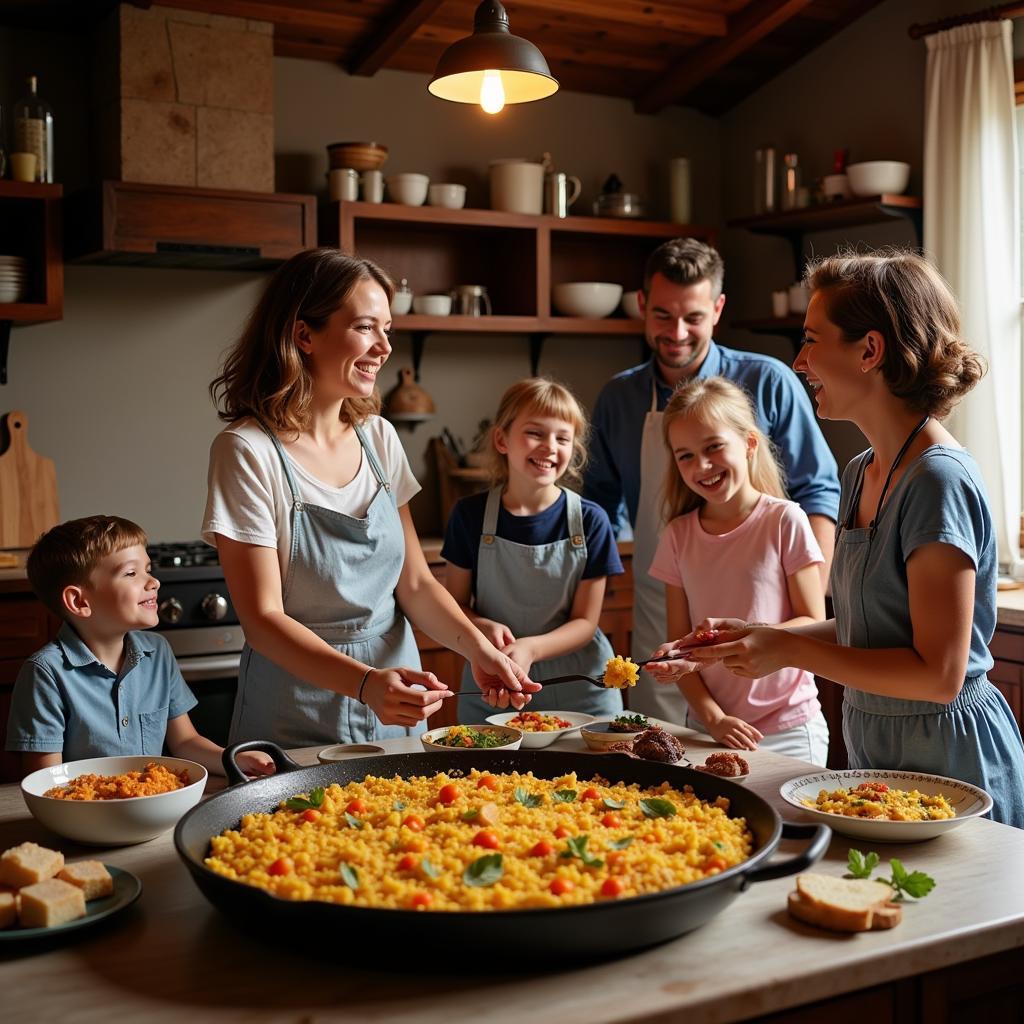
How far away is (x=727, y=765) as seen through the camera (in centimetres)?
177

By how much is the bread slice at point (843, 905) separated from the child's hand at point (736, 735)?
71cm

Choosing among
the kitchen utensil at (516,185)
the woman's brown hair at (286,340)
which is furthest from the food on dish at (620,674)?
the kitchen utensil at (516,185)

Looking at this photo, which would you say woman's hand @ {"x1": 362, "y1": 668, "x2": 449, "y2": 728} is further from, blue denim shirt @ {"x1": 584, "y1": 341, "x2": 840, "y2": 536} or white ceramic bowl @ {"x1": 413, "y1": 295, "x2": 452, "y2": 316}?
white ceramic bowl @ {"x1": 413, "y1": 295, "x2": 452, "y2": 316}

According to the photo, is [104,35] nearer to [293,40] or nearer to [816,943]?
[293,40]

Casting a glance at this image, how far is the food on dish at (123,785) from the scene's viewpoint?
1552 millimetres

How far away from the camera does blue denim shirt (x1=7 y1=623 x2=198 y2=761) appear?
1.93 m

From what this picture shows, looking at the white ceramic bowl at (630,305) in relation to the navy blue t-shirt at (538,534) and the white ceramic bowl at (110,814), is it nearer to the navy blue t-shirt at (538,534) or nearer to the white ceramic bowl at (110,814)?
the navy blue t-shirt at (538,534)

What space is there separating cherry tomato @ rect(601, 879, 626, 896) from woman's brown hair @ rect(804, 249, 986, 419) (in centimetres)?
99

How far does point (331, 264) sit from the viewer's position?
2297mm

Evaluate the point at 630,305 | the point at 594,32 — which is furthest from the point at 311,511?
the point at 594,32

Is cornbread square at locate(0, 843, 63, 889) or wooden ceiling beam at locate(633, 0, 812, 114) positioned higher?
wooden ceiling beam at locate(633, 0, 812, 114)

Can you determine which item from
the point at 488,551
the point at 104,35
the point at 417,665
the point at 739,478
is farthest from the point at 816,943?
the point at 104,35

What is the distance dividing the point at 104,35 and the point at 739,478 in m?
2.74

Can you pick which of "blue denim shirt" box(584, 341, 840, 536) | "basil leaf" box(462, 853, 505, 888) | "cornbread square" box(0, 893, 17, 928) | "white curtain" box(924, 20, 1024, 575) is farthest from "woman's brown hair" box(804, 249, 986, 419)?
"white curtain" box(924, 20, 1024, 575)
